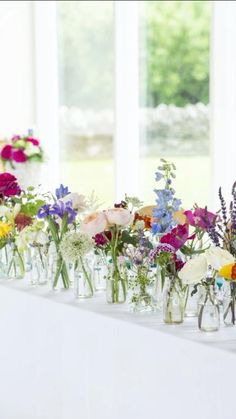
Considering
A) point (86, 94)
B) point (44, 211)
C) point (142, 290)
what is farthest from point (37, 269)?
point (86, 94)

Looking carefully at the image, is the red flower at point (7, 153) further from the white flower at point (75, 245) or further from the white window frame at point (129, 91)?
the white flower at point (75, 245)

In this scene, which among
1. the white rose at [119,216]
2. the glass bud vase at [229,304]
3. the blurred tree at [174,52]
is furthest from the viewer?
the blurred tree at [174,52]

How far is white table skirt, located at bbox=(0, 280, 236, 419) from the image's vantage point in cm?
163

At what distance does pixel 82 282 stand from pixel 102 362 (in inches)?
11.2

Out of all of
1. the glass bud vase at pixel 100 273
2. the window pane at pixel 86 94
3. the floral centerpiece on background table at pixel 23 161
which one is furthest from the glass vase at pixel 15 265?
the window pane at pixel 86 94

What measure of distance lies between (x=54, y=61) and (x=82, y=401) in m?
4.42

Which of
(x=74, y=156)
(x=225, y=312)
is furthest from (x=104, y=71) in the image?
(x=225, y=312)

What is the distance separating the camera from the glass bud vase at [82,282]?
6.90 ft

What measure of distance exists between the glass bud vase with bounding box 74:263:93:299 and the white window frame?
8.93 feet

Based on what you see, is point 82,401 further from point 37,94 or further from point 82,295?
point 37,94

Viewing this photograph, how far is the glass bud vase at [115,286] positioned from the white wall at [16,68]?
3.89 m

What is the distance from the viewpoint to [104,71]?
5.82 m

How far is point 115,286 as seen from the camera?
2.05 metres

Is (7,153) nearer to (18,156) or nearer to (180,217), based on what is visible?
(18,156)
